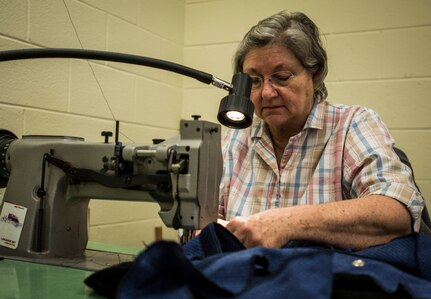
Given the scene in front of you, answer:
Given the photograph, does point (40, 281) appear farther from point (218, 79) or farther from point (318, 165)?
point (318, 165)

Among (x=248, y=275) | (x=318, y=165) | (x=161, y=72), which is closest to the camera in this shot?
(x=248, y=275)

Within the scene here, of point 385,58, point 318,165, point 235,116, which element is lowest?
point 318,165

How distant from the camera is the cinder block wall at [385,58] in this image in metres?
2.07

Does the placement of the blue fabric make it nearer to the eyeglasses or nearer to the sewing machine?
the sewing machine

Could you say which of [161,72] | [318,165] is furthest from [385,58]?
[161,72]

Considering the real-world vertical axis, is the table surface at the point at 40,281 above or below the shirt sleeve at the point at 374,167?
below

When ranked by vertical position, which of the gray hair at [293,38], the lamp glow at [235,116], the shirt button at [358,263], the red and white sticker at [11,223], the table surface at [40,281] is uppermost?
the gray hair at [293,38]

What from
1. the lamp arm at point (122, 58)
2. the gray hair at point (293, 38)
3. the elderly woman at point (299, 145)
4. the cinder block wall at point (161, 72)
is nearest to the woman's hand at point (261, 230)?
the elderly woman at point (299, 145)

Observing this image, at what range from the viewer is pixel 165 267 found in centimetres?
60

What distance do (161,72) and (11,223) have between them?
142 centimetres

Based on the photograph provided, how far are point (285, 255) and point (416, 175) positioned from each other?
165 cm

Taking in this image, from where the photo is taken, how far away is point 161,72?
94.2 inches

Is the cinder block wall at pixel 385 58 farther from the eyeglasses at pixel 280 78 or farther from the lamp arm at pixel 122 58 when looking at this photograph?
the lamp arm at pixel 122 58

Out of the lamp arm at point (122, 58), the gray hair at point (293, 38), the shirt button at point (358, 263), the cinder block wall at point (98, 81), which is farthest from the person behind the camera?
the cinder block wall at point (98, 81)
